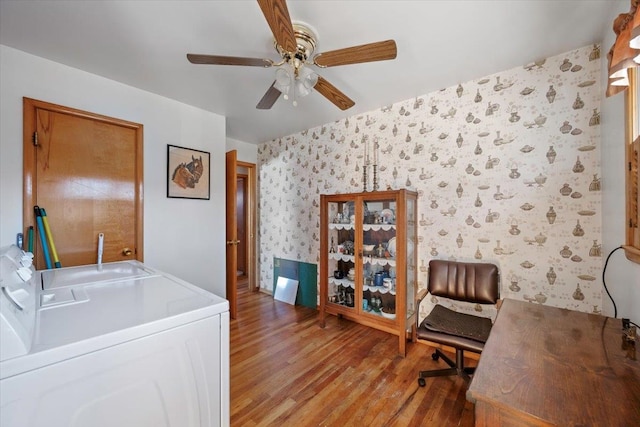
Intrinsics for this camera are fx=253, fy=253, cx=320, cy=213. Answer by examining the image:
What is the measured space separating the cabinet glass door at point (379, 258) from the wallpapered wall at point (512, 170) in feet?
1.05

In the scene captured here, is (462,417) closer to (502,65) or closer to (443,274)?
(443,274)

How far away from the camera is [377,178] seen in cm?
276

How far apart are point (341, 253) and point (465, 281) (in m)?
1.18

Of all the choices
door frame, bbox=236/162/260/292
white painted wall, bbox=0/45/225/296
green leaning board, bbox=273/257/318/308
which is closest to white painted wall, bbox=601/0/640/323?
green leaning board, bbox=273/257/318/308

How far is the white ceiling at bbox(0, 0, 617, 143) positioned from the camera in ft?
4.64

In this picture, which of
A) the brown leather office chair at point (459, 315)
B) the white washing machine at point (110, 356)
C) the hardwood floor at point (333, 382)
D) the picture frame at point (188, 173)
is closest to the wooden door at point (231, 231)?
the picture frame at point (188, 173)

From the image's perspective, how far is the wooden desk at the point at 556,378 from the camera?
635mm

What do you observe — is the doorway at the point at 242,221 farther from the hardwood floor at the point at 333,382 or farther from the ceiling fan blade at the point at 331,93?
the ceiling fan blade at the point at 331,93

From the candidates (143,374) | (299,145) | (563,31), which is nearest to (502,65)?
(563,31)

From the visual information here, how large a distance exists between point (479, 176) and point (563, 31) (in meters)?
1.02

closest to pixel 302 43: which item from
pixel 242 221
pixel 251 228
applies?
pixel 251 228

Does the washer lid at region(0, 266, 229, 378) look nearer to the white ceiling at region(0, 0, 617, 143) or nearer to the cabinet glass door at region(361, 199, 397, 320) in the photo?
the white ceiling at region(0, 0, 617, 143)

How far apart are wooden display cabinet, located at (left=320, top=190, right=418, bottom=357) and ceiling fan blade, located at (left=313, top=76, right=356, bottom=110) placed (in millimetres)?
865

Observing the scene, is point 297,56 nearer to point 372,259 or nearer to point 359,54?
point 359,54
